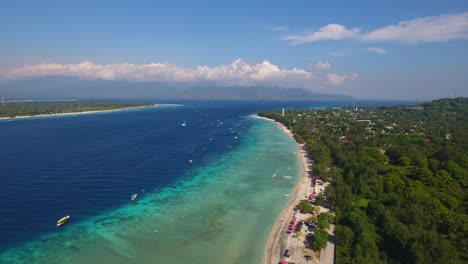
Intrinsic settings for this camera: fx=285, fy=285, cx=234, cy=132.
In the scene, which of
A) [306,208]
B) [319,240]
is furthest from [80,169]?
[319,240]

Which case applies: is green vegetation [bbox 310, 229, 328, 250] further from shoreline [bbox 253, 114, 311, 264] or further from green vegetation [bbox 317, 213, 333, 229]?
shoreline [bbox 253, 114, 311, 264]

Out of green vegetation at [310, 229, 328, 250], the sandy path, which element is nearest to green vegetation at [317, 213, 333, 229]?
the sandy path

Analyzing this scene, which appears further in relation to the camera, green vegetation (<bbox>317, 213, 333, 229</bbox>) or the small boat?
the small boat

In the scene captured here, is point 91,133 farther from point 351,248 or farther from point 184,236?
point 351,248

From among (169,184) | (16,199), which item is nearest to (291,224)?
(169,184)

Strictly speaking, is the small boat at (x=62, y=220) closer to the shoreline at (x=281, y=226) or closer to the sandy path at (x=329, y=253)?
the shoreline at (x=281, y=226)

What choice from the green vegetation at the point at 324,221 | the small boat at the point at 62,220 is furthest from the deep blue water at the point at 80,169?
the green vegetation at the point at 324,221
